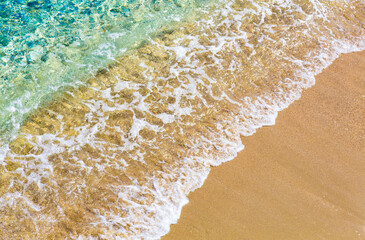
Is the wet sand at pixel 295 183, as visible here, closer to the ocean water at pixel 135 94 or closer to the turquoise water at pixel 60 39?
the ocean water at pixel 135 94

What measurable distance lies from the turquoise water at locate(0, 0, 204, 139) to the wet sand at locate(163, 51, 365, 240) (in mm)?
3634

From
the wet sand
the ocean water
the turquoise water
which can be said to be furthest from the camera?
the turquoise water

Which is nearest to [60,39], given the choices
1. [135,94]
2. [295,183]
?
[135,94]

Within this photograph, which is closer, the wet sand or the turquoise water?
the wet sand

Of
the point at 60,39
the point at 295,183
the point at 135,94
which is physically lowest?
the point at 295,183

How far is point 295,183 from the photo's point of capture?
480cm

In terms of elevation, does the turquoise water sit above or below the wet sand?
above

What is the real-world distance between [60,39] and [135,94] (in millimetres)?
2565

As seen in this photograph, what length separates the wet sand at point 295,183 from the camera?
14.1ft

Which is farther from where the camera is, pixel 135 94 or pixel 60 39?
pixel 60 39

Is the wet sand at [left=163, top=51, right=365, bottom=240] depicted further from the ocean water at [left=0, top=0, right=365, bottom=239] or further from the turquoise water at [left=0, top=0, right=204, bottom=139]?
the turquoise water at [left=0, top=0, right=204, bottom=139]

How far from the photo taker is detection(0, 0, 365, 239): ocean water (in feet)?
14.8

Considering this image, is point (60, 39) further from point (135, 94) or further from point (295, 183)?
point (295, 183)

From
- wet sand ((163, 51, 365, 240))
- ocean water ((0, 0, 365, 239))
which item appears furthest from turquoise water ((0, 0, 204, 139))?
wet sand ((163, 51, 365, 240))
